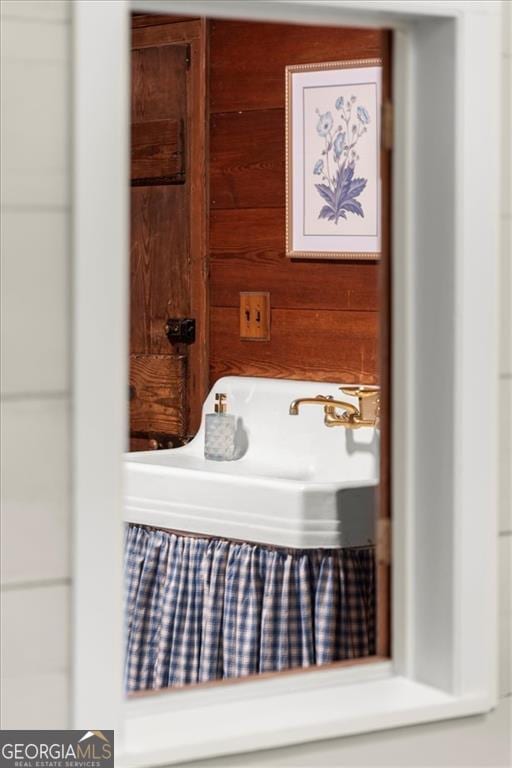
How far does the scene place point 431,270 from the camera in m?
2.20

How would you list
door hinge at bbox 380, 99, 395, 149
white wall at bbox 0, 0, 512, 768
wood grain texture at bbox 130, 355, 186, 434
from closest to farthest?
1. white wall at bbox 0, 0, 512, 768
2. door hinge at bbox 380, 99, 395, 149
3. wood grain texture at bbox 130, 355, 186, 434

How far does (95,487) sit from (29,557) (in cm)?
13

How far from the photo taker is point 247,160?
11.6 feet

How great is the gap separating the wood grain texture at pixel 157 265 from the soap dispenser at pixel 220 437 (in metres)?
0.44

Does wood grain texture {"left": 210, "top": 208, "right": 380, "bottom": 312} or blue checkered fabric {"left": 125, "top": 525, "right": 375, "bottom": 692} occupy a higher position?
wood grain texture {"left": 210, "top": 208, "right": 380, "bottom": 312}

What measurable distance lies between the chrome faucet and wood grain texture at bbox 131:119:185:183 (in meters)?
0.83

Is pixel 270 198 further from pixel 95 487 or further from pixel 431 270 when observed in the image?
pixel 95 487

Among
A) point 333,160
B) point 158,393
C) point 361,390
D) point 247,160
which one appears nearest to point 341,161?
point 333,160

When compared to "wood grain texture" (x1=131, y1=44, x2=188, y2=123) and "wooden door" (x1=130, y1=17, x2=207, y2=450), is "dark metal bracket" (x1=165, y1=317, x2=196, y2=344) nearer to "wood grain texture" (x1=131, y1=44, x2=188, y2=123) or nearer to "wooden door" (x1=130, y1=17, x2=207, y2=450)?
"wooden door" (x1=130, y1=17, x2=207, y2=450)

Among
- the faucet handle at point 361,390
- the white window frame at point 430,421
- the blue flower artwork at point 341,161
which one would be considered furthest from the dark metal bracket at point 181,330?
the white window frame at point 430,421

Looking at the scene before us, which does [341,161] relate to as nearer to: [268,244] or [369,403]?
[268,244]

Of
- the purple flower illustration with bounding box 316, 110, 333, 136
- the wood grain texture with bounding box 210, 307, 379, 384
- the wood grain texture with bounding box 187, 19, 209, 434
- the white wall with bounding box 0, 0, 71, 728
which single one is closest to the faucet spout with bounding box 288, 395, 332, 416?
the wood grain texture with bounding box 210, 307, 379, 384

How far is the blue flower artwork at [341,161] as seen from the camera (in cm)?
328

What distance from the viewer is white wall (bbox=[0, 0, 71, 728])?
183 centimetres
